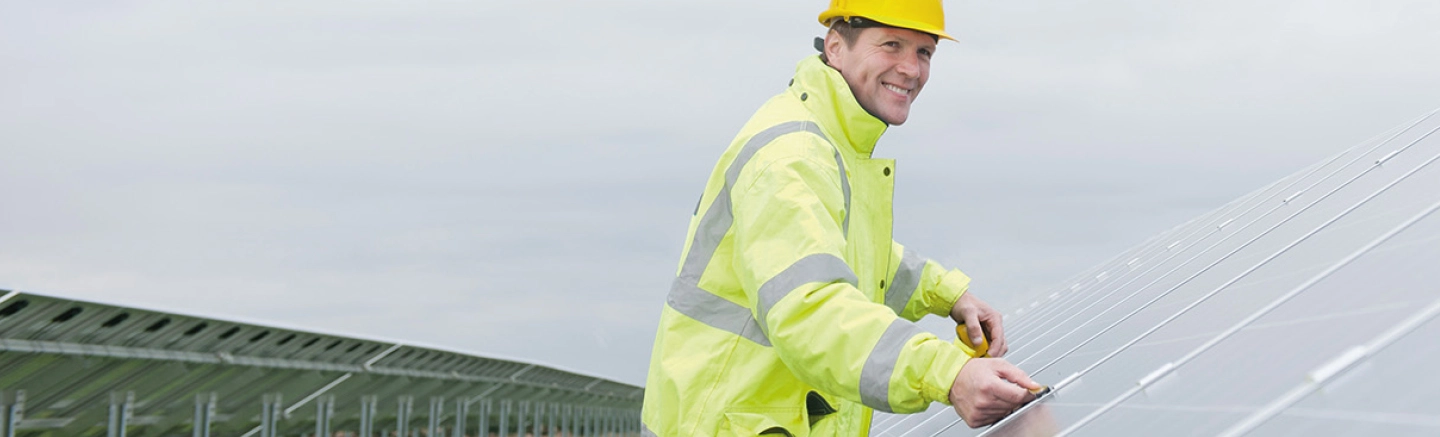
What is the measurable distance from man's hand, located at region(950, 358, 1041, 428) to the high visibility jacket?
30 mm

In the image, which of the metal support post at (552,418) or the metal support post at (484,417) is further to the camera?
the metal support post at (552,418)

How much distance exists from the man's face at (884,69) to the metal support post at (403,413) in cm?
1648

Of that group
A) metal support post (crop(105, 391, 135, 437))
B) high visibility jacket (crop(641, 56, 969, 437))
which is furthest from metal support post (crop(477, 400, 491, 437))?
high visibility jacket (crop(641, 56, 969, 437))

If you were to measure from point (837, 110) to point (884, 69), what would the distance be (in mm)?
161

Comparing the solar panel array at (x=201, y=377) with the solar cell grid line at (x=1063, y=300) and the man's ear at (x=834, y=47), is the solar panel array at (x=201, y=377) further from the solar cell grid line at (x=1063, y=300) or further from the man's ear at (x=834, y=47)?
the man's ear at (x=834, y=47)

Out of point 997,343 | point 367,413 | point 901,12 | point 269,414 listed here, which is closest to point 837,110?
point 901,12

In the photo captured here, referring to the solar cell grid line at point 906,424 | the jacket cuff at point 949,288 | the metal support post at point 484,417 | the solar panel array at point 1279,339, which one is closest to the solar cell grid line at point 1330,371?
the solar panel array at point 1279,339

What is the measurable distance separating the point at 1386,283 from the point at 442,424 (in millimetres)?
21835

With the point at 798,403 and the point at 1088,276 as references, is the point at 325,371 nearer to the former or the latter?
Result: the point at 1088,276

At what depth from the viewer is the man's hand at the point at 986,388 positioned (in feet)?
10.4

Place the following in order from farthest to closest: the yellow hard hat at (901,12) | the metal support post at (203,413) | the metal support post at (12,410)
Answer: the metal support post at (203,413) → the metal support post at (12,410) → the yellow hard hat at (901,12)

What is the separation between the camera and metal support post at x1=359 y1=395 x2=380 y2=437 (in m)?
18.2

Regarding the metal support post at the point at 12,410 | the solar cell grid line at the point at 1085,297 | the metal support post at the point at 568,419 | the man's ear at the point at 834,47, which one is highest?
the metal support post at the point at 568,419

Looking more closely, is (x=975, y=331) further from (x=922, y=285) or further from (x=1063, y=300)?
(x=1063, y=300)
